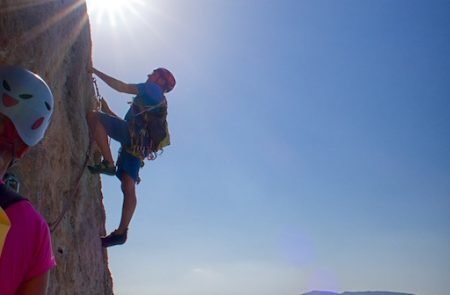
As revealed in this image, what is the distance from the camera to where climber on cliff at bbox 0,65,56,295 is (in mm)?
2703

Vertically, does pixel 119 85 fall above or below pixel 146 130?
above

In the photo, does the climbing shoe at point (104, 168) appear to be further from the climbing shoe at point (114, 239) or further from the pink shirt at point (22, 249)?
the pink shirt at point (22, 249)

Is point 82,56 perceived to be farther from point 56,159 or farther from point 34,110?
point 34,110

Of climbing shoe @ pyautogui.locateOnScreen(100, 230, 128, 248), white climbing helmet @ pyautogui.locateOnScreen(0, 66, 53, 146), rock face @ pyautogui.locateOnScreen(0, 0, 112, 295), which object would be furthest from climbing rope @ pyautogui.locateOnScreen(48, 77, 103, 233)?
white climbing helmet @ pyautogui.locateOnScreen(0, 66, 53, 146)

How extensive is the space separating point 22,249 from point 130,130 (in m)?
5.54

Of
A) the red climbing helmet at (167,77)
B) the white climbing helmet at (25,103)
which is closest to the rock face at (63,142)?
the red climbing helmet at (167,77)

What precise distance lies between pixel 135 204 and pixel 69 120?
1.83 metres

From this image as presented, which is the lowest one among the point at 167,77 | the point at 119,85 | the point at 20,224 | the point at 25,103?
the point at 20,224

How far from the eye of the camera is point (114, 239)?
336 inches

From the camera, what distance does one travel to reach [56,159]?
6.84 m

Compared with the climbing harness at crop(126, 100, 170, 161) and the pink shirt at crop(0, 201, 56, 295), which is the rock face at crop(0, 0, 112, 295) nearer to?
the climbing harness at crop(126, 100, 170, 161)

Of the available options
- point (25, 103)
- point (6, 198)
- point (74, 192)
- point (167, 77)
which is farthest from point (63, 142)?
point (6, 198)

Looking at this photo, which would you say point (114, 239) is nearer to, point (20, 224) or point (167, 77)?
point (167, 77)

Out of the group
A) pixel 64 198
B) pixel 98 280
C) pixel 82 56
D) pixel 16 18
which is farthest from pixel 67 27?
pixel 98 280
